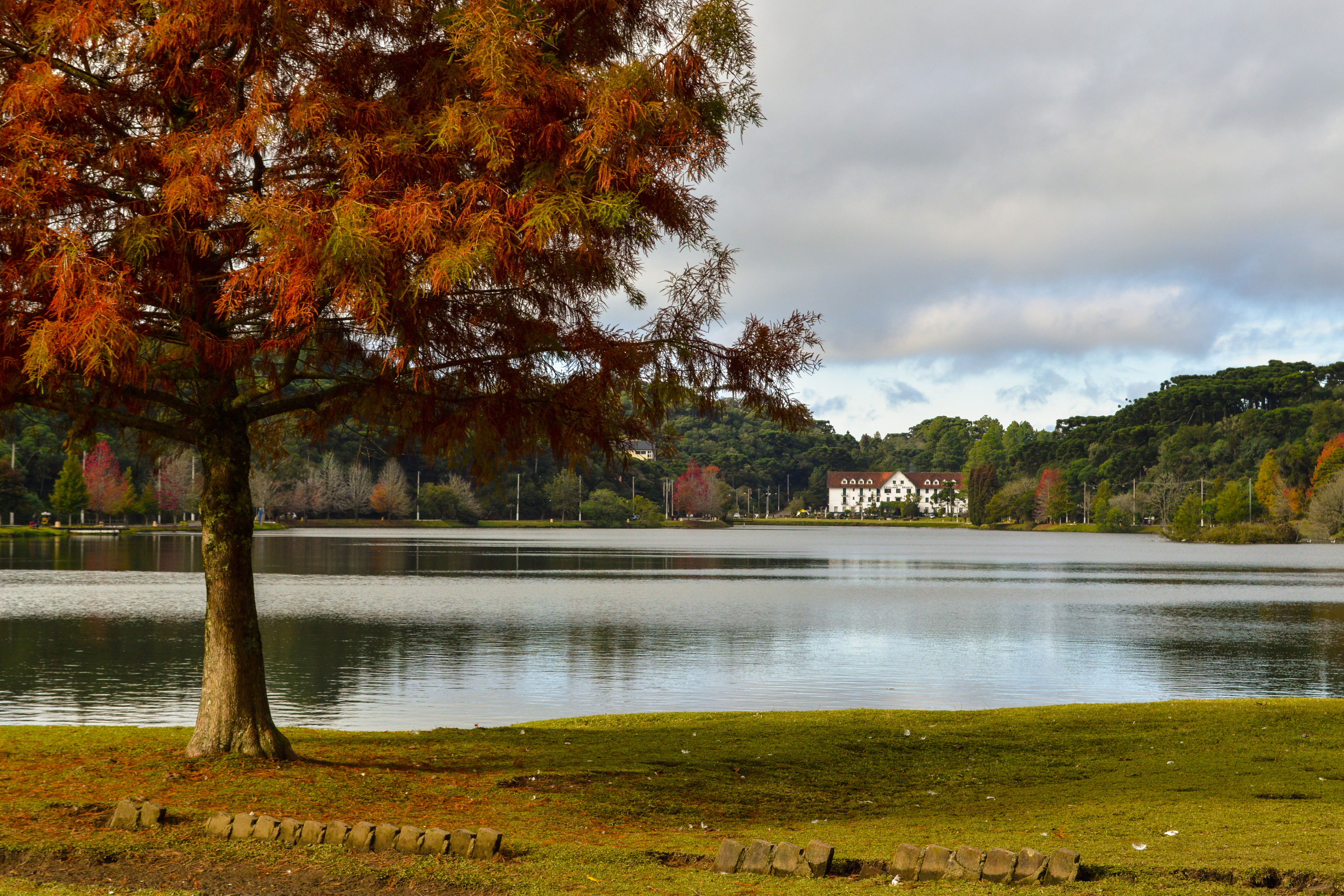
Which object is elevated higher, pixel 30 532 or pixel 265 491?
pixel 265 491

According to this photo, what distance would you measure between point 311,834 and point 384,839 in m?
0.48

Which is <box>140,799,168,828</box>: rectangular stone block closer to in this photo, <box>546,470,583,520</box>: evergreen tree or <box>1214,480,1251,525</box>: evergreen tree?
<box>1214,480,1251,525</box>: evergreen tree

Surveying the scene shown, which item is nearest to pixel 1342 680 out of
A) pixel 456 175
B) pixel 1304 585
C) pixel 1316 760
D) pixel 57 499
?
pixel 1316 760

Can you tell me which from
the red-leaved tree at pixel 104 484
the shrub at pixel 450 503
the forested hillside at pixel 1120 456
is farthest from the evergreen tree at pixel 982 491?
the red-leaved tree at pixel 104 484

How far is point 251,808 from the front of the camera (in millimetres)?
8453

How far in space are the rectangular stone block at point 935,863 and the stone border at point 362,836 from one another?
2431mm

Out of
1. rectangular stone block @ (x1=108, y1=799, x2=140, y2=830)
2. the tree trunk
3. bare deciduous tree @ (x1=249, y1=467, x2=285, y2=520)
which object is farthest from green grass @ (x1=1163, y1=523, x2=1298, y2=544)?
rectangular stone block @ (x1=108, y1=799, x2=140, y2=830)

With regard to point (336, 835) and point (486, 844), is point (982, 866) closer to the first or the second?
point (486, 844)

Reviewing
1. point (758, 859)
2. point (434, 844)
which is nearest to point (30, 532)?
point (434, 844)

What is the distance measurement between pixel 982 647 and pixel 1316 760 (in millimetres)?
15520

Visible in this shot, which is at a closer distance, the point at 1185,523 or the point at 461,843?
the point at 461,843

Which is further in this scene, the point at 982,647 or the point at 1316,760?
the point at 982,647

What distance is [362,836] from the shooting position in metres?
7.03

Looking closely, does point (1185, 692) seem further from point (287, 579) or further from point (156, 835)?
point (287, 579)
